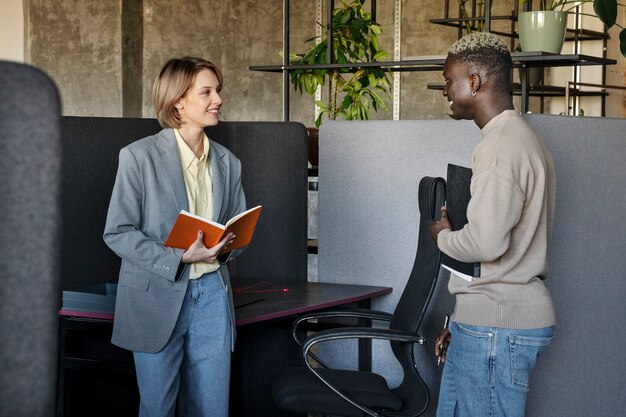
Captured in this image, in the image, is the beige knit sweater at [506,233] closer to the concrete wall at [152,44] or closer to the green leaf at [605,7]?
the green leaf at [605,7]

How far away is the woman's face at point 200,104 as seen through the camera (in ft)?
8.09

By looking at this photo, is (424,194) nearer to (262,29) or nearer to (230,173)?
(230,173)

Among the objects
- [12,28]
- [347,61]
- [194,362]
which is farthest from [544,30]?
[12,28]

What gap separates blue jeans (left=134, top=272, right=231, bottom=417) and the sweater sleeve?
0.73m

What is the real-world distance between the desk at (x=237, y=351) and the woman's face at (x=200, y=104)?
599mm

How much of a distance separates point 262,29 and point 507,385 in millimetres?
8667

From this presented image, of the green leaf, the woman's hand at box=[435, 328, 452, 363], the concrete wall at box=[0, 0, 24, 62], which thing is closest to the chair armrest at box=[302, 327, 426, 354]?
the woman's hand at box=[435, 328, 452, 363]

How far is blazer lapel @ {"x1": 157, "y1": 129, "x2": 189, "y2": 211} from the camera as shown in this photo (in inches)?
94.3

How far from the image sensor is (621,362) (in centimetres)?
318

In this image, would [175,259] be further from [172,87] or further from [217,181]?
[172,87]

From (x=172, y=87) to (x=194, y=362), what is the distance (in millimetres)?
737

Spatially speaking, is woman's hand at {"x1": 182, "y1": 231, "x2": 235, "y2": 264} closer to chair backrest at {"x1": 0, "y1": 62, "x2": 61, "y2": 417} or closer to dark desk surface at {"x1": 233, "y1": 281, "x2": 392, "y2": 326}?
dark desk surface at {"x1": 233, "y1": 281, "x2": 392, "y2": 326}

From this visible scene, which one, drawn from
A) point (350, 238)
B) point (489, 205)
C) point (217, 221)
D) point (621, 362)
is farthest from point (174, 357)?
point (621, 362)

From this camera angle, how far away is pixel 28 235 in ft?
1.96
